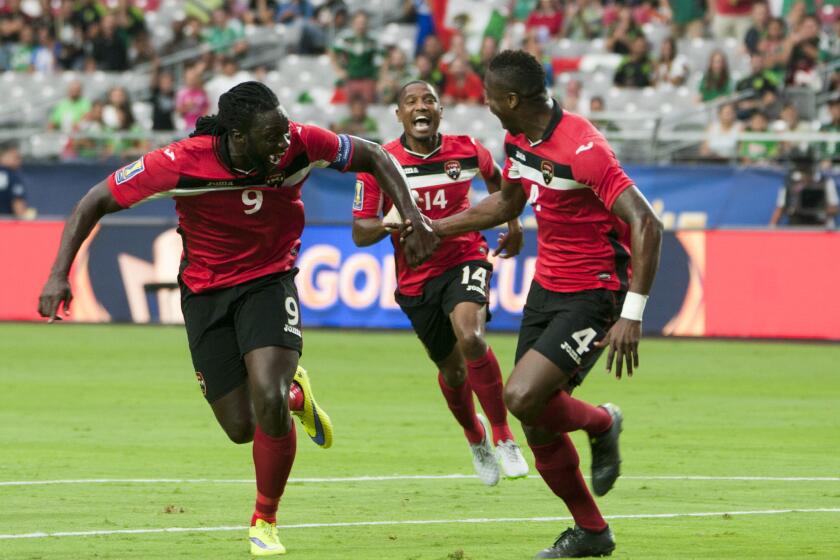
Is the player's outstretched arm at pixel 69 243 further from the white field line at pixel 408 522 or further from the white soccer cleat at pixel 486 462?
the white soccer cleat at pixel 486 462

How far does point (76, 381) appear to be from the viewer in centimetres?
1591

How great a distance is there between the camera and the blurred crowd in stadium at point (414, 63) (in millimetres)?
22844

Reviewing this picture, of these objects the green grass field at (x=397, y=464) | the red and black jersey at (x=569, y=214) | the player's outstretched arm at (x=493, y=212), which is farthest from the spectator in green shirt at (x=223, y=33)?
the red and black jersey at (x=569, y=214)

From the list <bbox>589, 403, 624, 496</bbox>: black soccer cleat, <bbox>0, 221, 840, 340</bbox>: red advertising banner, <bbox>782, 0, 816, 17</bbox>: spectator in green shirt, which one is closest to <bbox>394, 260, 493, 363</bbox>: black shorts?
<bbox>589, 403, 624, 496</bbox>: black soccer cleat

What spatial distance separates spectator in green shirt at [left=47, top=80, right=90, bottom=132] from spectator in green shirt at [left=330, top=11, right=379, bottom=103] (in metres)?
4.43

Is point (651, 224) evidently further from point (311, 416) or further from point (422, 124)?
point (422, 124)

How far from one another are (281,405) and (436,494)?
2065 mm

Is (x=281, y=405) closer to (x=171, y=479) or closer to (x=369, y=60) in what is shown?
(x=171, y=479)

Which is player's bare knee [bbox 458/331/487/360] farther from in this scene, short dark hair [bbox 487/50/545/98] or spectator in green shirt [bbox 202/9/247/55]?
spectator in green shirt [bbox 202/9/247/55]

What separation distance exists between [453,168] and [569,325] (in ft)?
11.1

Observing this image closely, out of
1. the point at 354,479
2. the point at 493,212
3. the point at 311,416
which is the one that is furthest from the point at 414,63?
the point at 493,212

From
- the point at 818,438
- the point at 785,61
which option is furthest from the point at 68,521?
the point at 785,61

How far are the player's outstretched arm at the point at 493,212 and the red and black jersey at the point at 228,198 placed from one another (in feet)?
2.71

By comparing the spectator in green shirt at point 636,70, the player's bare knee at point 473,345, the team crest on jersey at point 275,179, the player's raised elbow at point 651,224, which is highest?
the player's raised elbow at point 651,224
